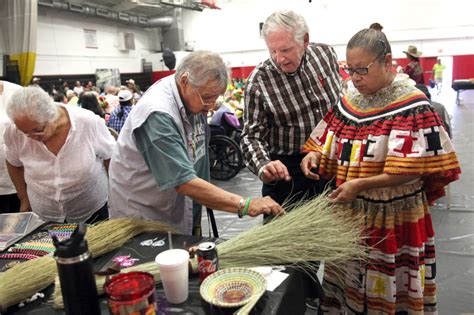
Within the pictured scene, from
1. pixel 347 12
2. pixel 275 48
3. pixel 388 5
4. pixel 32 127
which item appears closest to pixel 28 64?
pixel 32 127

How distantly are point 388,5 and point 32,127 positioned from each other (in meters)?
15.0

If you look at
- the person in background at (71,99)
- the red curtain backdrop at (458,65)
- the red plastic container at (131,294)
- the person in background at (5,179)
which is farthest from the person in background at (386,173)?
the red curtain backdrop at (458,65)

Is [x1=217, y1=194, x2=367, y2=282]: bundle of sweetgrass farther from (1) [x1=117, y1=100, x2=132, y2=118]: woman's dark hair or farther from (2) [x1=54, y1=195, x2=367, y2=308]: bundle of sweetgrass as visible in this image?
(1) [x1=117, y1=100, x2=132, y2=118]: woman's dark hair

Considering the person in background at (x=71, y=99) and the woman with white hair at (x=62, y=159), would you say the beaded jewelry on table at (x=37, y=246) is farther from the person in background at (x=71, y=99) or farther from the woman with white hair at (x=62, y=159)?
the person in background at (x=71, y=99)

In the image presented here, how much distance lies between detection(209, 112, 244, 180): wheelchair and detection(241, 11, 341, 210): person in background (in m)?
3.04

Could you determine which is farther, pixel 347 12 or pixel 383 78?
pixel 347 12

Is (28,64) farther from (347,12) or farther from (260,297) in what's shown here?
(347,12)

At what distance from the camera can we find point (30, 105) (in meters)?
1.55

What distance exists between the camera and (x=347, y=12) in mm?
14023

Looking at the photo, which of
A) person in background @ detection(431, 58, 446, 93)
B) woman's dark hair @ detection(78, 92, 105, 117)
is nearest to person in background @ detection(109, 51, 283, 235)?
woman's dark hair @ detection(78, 92, 105, 117)

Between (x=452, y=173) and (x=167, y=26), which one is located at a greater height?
(x=167, y=26)

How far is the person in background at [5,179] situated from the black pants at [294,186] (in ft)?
5.29

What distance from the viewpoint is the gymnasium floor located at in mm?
2121

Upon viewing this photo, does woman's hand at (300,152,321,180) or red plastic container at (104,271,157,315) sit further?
woman's hand at (300,152,321,180)
